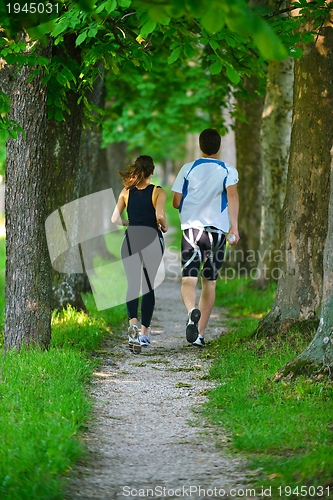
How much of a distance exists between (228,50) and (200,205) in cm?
217

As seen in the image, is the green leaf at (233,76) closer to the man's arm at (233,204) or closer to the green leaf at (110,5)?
the green leaf at (110,5)

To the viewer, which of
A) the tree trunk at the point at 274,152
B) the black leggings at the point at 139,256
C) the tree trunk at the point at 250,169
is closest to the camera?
the black leggings at the point at 139,256

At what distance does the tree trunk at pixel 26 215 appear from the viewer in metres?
7.41

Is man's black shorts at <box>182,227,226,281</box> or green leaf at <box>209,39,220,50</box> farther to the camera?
man's black shorts at <box>182,227,226,281</box>

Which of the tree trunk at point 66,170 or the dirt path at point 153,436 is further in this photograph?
the tree trunk at point 66,170

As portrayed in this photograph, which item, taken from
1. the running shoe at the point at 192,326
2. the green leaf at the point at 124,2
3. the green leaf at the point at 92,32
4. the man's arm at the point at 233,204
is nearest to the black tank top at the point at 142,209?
the man's arm at the point at 233,204

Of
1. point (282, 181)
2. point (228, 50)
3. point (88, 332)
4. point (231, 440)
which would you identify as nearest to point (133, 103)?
point (282, 181)

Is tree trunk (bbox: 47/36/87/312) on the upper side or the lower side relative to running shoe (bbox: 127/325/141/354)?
upper

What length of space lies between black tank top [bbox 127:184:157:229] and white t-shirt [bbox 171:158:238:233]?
308 mm

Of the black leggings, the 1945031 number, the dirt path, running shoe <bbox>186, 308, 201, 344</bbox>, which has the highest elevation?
the 1945031 number

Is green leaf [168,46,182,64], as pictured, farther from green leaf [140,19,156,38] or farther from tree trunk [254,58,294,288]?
tree trunk [254,58,294,288]

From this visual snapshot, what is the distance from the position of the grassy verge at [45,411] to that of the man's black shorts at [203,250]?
1.38m

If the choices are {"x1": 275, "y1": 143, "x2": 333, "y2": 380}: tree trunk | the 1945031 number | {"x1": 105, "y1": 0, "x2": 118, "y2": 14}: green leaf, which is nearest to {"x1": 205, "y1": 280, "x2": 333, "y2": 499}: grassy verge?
{"x1": 275, "y1": 143, "x2": 333, "y2": 380}: tree trunk

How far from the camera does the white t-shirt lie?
8.15 meters
